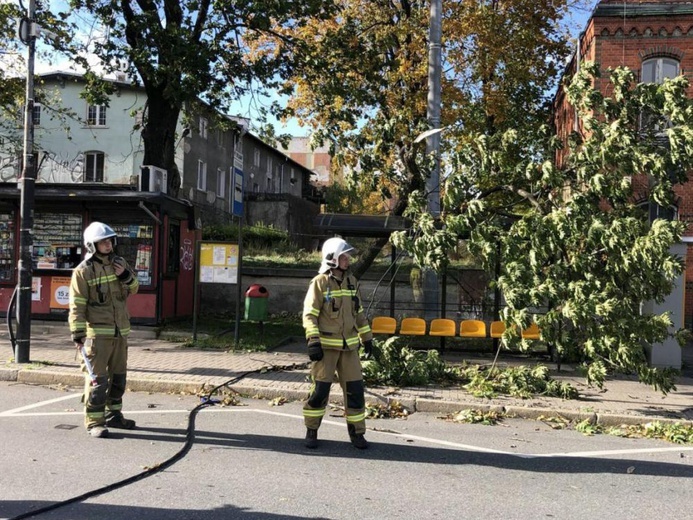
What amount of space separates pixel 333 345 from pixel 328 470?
1.12 meters

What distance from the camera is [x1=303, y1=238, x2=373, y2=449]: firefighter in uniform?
18.3 ft

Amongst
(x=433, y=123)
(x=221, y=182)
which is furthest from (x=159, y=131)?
(x=221, y=182)

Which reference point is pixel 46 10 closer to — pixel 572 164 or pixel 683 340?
pixel 572 164

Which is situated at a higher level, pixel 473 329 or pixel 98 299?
pixel 98 299

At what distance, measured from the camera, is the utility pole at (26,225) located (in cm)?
870

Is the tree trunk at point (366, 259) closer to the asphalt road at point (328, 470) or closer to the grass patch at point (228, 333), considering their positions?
the grass patch at point (228, 333)

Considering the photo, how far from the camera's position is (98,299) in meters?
5.77

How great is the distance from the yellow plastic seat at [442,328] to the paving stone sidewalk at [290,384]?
0.47 meters

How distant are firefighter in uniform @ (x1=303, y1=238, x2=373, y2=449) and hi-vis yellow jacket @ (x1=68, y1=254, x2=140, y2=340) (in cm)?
182

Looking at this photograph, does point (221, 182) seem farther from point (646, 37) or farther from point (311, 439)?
point (311, 439)

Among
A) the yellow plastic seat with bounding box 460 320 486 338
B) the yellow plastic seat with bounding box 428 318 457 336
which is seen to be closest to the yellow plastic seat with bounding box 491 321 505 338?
the yellow plastic seat with bounding box 460 320 486 338

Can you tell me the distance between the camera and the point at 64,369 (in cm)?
847

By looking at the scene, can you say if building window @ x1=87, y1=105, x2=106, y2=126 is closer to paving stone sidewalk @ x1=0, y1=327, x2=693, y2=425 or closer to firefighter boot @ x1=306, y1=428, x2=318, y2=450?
paving stone sidewalk @ x1=0, y1=327, x2=693, y2=425

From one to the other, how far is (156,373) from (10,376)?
1.93 m
